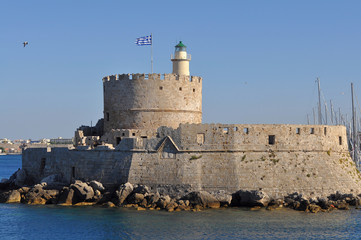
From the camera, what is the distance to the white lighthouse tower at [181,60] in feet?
112

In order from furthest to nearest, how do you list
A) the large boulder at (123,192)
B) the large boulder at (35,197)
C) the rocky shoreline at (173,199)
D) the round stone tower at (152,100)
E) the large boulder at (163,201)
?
the round stone tower at (152,100) → the large boulder at (35,197) → the large boulder at (123,192) → the rocky shoreline at (173,199) → the large boulder at (163,201)

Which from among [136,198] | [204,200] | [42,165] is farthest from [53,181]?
[204,200]

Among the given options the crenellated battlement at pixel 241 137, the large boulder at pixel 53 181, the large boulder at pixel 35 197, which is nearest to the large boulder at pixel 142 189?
the crenellated battlement at pixel 241 137

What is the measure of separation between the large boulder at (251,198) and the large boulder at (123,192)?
5.27m

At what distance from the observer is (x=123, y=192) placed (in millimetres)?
27781

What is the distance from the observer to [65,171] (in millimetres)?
32656

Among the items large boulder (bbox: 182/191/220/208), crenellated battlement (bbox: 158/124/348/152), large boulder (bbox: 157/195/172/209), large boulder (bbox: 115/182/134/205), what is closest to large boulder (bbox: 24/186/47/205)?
large boulder (bbox: 115/182/134/205)

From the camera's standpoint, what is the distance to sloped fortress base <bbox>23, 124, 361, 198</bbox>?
2825 centimetres

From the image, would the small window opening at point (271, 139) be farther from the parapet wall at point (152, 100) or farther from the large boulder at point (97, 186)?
the large boulder at point (97, 186)

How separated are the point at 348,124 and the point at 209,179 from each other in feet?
93.9

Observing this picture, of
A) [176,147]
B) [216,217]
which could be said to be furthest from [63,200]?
[216,217]

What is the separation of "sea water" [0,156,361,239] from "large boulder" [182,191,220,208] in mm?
758

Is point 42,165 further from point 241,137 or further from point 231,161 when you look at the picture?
point 241,137

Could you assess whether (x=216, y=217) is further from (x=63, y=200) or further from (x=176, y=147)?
(x=63, y=200)
